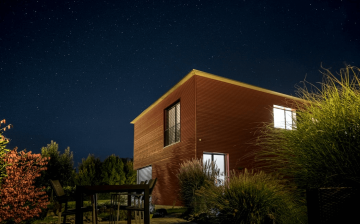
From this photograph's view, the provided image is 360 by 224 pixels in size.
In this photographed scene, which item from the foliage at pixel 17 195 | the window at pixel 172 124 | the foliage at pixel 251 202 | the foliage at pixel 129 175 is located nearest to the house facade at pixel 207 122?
the window at pixel 172 124

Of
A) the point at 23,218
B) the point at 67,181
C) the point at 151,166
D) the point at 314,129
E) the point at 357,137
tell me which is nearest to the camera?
the point at 357,137

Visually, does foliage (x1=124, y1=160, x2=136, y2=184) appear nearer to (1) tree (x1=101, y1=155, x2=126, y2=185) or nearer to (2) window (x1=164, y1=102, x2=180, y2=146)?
(1) tree (x1=101, y1=155, x2=126, y2=185)

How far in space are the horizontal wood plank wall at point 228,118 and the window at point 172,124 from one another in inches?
65.3

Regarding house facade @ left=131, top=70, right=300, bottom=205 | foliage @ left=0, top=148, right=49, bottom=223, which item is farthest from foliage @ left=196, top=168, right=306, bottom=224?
house facade @ left=131, top=70, right=300, bottom=205

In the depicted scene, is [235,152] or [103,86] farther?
[103,86]

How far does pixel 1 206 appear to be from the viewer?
5410 millimetres

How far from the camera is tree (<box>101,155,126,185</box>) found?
423 inches

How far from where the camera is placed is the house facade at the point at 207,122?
8.93m

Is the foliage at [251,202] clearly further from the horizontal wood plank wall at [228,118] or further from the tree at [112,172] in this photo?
the tree at [112,172]

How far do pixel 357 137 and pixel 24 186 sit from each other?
6576 millimetres

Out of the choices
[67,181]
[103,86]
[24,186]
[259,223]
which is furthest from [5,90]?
[259,223]

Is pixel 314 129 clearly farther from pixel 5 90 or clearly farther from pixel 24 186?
pixel 5 90

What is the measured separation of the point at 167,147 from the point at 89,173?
341 centimetres

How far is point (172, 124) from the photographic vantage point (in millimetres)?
10945
